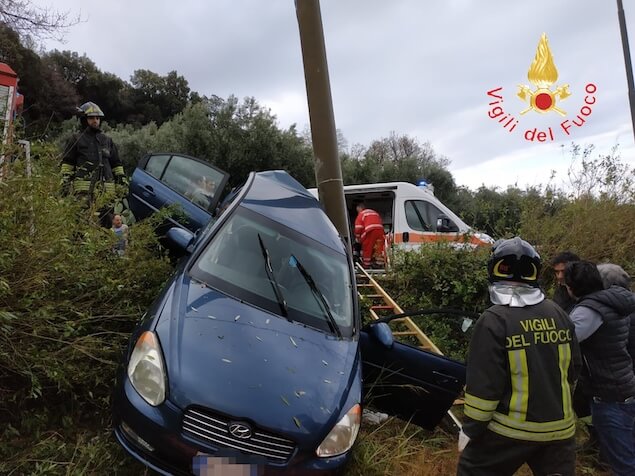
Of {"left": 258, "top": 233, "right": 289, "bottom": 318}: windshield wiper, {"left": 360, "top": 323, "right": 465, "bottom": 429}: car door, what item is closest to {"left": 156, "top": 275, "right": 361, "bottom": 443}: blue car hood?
{"left": 258, "top": 233, "right": 289, "bottom": 318}: windshield wiper

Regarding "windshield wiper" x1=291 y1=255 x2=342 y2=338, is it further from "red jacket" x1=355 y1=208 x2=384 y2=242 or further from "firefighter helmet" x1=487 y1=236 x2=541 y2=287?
"red jacket" x1=355 y1=208 x2=384 y2=242

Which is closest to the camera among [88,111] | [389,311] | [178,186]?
[88,111]

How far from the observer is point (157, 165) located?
6383 mm

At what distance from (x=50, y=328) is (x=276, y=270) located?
1591 mm

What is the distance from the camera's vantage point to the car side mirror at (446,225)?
352 inches

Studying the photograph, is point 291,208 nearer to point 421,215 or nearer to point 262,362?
point 262,362

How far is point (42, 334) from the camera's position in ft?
10.5

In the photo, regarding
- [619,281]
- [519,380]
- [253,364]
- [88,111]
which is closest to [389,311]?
[619,281]

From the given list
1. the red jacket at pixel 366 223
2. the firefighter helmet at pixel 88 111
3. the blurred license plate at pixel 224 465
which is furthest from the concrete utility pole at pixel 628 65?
the blurred license plate at pixel 224 465

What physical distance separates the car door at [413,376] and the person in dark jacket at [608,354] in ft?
3.01

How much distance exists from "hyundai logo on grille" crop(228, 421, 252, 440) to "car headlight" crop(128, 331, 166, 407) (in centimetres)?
39

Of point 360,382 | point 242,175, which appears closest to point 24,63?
point 242,175

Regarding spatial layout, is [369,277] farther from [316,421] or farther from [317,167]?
[316,421]

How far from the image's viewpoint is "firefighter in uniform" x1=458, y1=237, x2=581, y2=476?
219 centimetres
